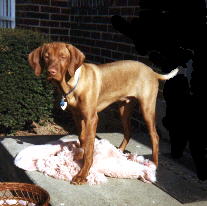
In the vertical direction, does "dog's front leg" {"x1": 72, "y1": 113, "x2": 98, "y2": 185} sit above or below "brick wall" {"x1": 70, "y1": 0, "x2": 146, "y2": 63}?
below

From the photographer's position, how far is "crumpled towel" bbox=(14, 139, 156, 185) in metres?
3.49

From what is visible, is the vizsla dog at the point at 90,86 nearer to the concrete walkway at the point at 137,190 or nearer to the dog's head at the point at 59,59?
the dog's head at the point at 59,59

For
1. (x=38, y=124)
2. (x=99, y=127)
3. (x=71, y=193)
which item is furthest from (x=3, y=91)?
Answer: (x=71, y=193)

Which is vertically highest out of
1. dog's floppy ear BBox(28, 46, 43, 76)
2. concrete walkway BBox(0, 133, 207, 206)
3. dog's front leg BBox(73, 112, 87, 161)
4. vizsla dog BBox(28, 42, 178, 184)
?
dog's floppy ear BBox(28, 46, 43, 76)

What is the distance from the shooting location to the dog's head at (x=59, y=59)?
10.0 feet

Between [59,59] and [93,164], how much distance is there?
3.75 feet

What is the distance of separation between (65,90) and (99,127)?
2811 millimetres

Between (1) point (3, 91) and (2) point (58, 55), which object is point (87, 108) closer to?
(2) point (58, 55)

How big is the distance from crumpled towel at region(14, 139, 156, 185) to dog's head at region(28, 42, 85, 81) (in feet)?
3.19

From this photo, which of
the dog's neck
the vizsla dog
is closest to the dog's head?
the vizsla dog

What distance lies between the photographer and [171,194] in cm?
315

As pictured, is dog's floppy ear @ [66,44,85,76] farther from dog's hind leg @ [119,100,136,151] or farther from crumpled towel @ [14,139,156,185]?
dog's hind leg @ [119,100,136,151]

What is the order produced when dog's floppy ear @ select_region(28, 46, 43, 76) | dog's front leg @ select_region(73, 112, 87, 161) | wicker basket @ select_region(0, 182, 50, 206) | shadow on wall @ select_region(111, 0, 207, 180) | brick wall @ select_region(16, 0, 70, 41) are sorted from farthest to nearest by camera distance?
brick wall @ select_region(16, 0, 70, 41) < dog's front leg @ select_region(73, 112, 87, 161) < dog's floppy ear @ select_region(28, 46, 43, 76) < wicker basket @ select_region(0, 182, 50, 206) < shadow on wall @ select_region(111, 0, 207, 180)

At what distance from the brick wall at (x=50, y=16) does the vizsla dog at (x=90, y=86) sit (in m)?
4.35
